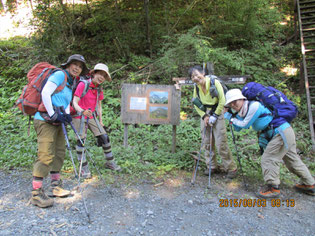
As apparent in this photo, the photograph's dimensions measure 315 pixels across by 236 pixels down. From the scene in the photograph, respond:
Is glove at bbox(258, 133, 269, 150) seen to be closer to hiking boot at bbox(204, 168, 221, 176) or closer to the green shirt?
the green shirt

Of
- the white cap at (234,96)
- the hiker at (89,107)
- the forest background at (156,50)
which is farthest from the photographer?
the forest background at (156,50)

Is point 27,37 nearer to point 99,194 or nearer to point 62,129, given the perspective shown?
point 62,129

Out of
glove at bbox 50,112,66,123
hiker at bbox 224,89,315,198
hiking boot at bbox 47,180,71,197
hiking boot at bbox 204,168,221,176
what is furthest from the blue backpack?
hiking boot at bbox 47,180,71,197

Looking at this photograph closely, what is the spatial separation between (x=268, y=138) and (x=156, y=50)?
23.8ft

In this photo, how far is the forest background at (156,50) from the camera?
711cm

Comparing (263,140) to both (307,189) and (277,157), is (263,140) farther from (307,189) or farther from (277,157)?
(307,189)

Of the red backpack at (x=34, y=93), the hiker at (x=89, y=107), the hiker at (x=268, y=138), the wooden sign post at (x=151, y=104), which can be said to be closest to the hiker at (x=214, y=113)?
the hiker at (x=268, y=138)

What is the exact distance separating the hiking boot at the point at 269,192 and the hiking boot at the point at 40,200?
3.44m

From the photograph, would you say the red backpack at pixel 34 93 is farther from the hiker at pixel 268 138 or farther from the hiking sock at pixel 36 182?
the hiker at pixel 268 138

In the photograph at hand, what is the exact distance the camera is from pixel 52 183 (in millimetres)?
4105

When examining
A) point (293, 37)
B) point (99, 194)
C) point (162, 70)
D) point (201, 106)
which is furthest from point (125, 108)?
point (293, 37)

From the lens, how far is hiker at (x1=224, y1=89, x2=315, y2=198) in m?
3.83

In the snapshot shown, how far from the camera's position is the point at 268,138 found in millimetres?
4051
